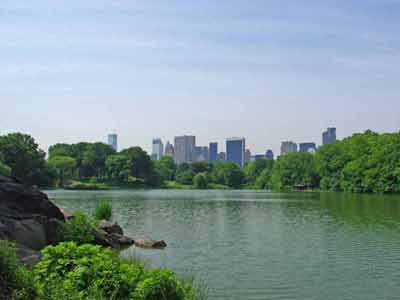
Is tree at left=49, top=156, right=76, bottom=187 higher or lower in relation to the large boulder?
higher

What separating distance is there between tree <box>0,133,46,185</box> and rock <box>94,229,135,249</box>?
97.1 metres

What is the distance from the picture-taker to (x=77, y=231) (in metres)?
25.4

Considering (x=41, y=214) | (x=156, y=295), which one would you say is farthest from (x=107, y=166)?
(x=156, y=295)

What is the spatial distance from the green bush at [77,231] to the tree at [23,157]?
3980 inches

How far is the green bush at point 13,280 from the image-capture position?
11.3 meters

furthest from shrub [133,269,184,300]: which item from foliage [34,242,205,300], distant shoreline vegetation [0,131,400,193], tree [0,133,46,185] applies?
tree [0,133,46,185]

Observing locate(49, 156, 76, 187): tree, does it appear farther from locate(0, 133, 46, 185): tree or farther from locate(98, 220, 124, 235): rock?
locate(98, 220, 124, 235): rock

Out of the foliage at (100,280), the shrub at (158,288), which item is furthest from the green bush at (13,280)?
the shrub at (158,288)

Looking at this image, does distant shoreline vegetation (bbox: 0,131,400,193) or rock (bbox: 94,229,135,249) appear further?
distant shoreline vegetation (bbox: 0,131,400,193)

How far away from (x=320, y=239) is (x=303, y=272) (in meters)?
11.3

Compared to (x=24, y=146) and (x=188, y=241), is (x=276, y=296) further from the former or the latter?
(x=24, y=146)

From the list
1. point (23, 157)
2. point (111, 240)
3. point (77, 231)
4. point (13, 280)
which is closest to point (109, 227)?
point (111, 240)

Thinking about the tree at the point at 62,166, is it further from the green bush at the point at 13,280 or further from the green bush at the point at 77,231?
the green bush at the point at 13,280

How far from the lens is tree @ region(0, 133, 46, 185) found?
12355cm
